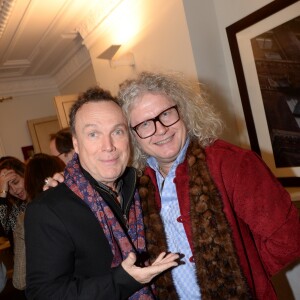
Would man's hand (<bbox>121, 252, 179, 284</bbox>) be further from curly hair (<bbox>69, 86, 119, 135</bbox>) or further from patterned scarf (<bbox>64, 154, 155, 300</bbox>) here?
curly hair (<bbox>69, 86, 119, 135</bbox>)

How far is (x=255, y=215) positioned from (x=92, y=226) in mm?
635

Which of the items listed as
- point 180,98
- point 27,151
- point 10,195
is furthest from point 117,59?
point 27,151

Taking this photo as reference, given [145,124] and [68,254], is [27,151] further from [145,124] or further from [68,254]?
[68,254]

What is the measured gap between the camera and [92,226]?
1109 mm

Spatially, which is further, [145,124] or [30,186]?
[30,186]

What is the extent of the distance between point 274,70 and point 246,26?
0.40 m

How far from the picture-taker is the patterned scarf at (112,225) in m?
1.12

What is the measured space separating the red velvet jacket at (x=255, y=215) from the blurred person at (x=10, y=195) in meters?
2.04

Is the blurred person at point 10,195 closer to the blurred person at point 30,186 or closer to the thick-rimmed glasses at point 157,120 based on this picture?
the blurred person at point 30,186

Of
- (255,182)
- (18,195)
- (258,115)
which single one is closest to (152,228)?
(255,182)

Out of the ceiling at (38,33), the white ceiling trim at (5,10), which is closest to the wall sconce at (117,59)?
the ceiling at (38,33)

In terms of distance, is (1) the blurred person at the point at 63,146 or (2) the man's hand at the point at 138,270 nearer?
(2) the man's hand at the point at 138,270

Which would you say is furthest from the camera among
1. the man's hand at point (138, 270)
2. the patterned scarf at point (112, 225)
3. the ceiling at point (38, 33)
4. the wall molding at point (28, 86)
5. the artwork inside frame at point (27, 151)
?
the artwork inside frame at point (27, 151)

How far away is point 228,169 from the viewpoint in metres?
1.19
